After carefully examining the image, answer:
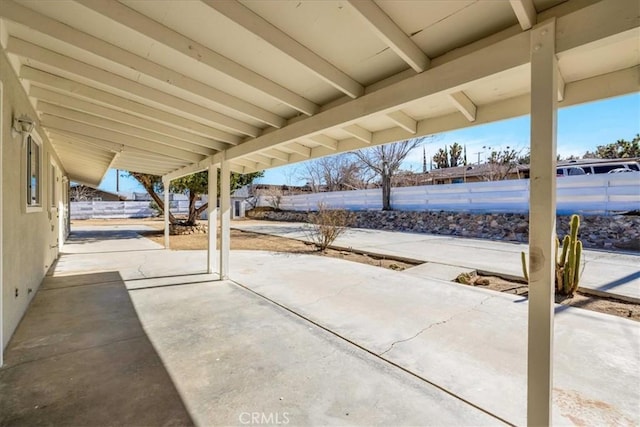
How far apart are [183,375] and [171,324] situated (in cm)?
125

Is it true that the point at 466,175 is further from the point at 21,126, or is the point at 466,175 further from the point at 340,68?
the point at 21,126

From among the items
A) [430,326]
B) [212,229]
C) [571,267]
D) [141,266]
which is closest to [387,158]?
[212,229]

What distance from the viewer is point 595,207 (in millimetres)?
9719

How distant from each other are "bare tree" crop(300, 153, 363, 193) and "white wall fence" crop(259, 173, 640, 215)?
516cm

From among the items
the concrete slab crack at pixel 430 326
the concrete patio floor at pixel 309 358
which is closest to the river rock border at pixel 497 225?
the concrete patio floor at pixel 309 358

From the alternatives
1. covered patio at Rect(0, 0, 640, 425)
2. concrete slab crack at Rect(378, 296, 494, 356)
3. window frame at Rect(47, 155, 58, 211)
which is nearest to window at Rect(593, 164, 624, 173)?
concrete slab crack at Rect(378, 296, 494, 356)

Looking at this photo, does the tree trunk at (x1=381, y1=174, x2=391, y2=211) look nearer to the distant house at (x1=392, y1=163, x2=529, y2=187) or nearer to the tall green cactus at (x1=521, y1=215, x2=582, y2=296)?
the distant house at (x1=392, y1=163, x2=529, y2=187)

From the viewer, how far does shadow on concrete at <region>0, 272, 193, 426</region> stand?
2.14 meters

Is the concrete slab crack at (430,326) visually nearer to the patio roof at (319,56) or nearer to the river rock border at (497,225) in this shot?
the patio roof at (319,56)

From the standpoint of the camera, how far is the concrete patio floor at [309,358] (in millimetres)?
2191

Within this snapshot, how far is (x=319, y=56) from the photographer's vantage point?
8.63 feet

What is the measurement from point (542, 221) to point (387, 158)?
47.2 ft

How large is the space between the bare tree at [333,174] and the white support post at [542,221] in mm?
21156

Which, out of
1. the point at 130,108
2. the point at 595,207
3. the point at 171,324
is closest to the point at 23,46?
the point at 130,108
